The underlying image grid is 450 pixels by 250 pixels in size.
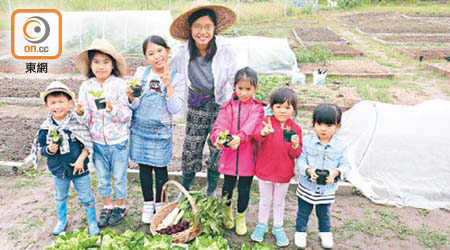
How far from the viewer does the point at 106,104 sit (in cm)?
315

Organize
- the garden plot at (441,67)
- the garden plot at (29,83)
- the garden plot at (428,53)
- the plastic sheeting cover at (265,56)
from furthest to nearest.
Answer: the garden plot at (428,53) < the garden plot at (441,67) < the plastic sheeting cover at (265,56) < the garden plot at (29,83)

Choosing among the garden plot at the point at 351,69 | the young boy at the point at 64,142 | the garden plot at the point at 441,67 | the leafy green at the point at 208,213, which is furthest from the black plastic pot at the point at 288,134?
the garden plot at the point at 441,67

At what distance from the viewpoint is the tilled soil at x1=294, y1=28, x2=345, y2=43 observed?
599 inches

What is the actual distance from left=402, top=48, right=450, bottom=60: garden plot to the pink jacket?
11.1 metres

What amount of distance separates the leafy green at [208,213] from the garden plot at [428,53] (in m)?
11.3

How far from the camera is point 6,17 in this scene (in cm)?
1753

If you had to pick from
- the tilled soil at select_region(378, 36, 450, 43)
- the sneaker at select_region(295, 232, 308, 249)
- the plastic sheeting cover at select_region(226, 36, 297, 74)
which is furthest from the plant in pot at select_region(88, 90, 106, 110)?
the tilled soil at select_region(378, 36, 450, 43)

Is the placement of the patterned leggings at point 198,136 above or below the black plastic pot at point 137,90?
below

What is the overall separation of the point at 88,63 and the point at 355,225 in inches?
120

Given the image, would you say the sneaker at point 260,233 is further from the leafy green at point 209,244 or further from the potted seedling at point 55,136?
the potted seedling at point 55,136

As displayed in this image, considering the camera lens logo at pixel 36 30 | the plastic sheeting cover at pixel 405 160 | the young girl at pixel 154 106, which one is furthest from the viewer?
the camera lens logo at pixel 36 30

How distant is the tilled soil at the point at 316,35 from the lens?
15.2 metres

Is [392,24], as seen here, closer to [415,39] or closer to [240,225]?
[415,39]

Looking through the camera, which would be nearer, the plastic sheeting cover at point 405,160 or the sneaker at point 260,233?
the sneaker at point 260,233
